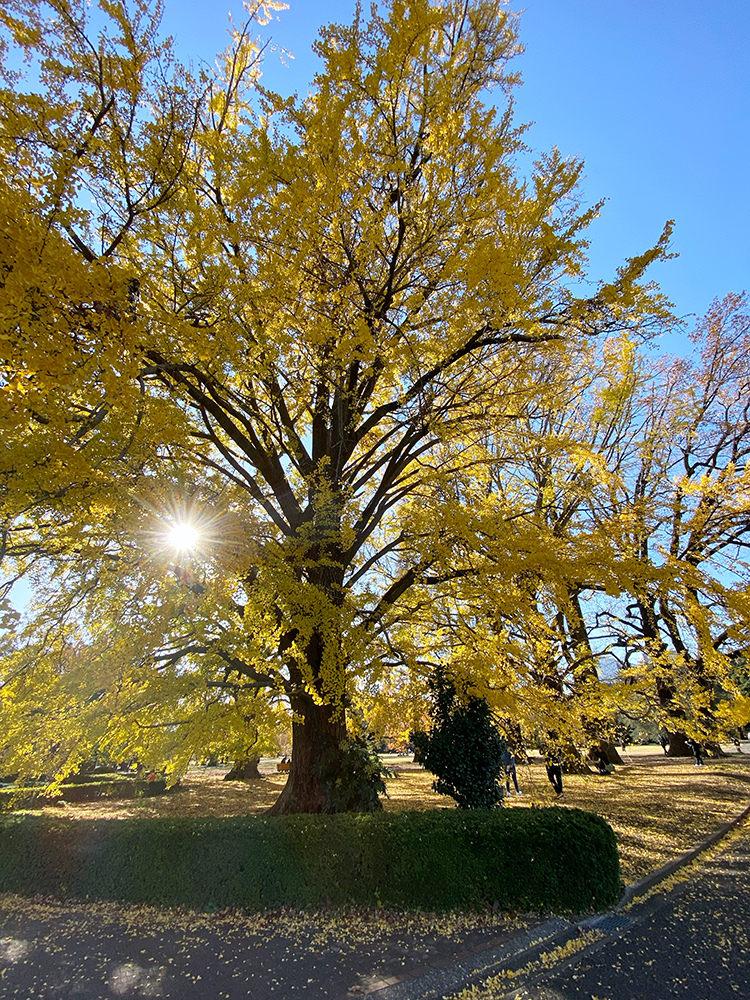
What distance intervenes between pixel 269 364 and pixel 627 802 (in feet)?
38.4

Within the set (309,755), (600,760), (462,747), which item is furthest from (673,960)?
(600,760)

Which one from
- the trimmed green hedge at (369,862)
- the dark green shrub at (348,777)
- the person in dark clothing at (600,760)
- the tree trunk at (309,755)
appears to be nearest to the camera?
the trimmed green hedge at (369,862)

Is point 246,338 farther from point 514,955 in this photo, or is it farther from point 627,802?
point 627,802

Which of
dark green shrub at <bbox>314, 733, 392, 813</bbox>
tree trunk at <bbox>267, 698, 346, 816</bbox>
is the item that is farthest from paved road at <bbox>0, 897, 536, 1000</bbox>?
tree trunk at <bbox>267, 698, 346, 816</bbox>

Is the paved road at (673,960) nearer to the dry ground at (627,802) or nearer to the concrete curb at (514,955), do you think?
the concrete curb at (514,955)

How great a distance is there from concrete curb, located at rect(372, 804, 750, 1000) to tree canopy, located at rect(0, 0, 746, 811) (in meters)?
2.25

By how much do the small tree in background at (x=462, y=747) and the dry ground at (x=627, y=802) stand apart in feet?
1.93

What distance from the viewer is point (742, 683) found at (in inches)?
1205

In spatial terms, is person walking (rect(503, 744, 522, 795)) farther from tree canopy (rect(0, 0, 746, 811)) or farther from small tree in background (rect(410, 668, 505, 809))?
tree canopy (rect(0, 0, 746, 811))

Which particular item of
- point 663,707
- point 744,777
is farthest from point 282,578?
point 744,777

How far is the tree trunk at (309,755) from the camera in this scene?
23.2ft

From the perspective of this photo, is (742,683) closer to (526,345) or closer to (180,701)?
(526,345)

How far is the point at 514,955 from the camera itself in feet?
12.6

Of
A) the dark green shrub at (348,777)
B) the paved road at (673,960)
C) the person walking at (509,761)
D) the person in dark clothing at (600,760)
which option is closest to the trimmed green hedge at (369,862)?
the paved road at (673,960)
